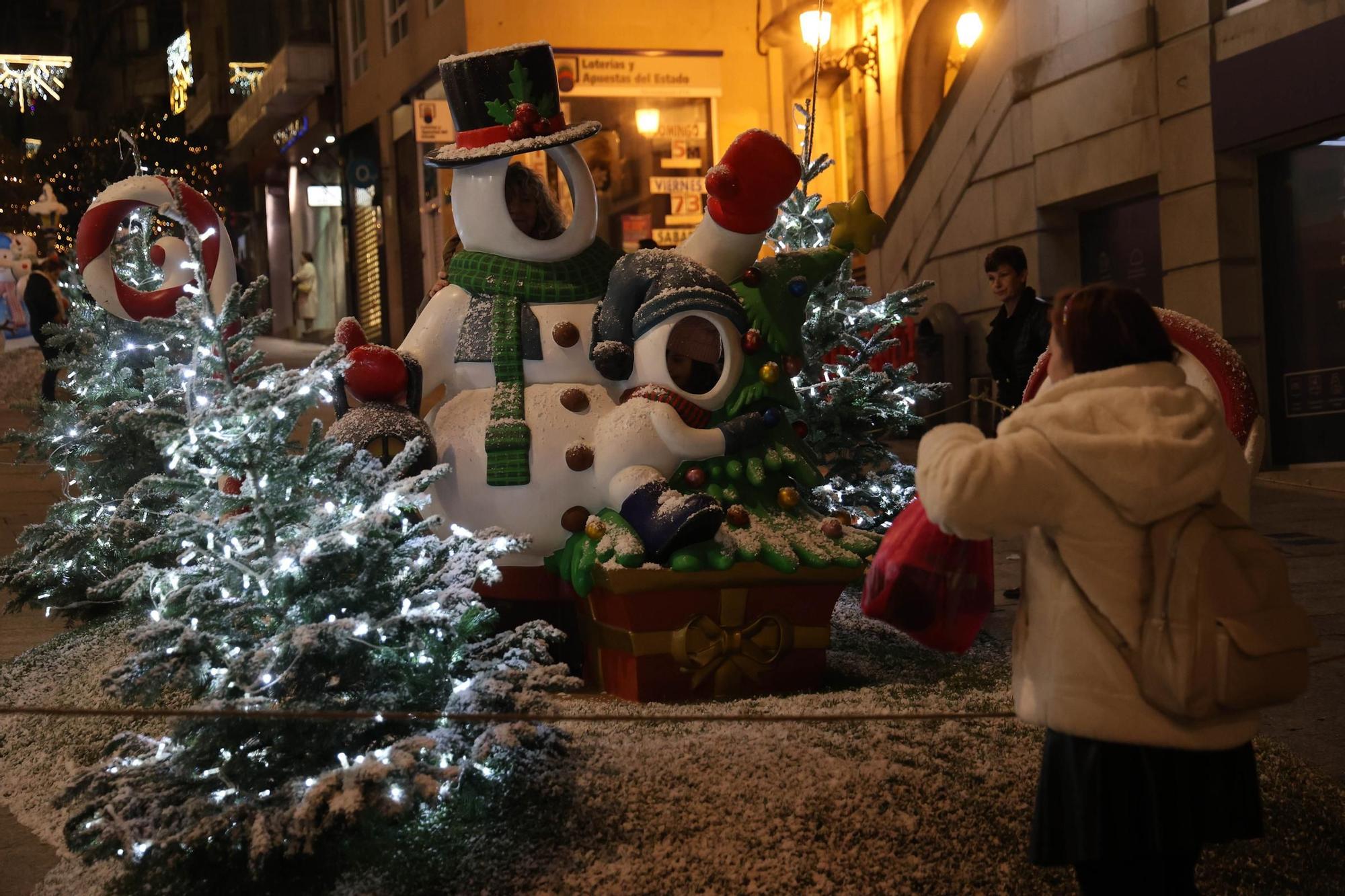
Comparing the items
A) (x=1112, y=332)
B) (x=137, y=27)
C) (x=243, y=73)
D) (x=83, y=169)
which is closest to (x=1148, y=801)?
(x=1112, y=332)

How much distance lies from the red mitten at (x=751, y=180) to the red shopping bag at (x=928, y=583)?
246 cm

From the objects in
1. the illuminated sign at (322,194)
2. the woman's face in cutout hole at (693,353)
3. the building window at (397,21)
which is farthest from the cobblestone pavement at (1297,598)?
the illuminated sign at (322,194)

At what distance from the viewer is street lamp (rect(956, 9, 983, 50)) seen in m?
15.8

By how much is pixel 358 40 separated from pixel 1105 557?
2644cm

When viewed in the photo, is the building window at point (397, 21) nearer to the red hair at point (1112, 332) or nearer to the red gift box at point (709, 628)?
the red gift box at point (709, 628)

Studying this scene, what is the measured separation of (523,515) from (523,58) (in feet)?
5.67

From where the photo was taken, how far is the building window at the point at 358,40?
26422 millimetres

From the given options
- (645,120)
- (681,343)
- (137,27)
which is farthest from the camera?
(137,27)

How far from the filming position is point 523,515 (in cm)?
525

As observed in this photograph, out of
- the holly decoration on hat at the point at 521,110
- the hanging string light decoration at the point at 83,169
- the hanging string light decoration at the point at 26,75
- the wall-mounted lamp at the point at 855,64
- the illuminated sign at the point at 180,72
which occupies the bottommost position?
the holly decoration on hat at the point at 521,110

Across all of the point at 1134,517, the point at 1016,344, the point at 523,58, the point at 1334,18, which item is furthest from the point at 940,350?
the point at 1134,517

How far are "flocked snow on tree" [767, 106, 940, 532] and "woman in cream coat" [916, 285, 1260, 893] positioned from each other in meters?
4.25

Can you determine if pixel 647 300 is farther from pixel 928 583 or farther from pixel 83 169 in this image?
pixel 83 169

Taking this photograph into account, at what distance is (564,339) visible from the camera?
17.6 ft
